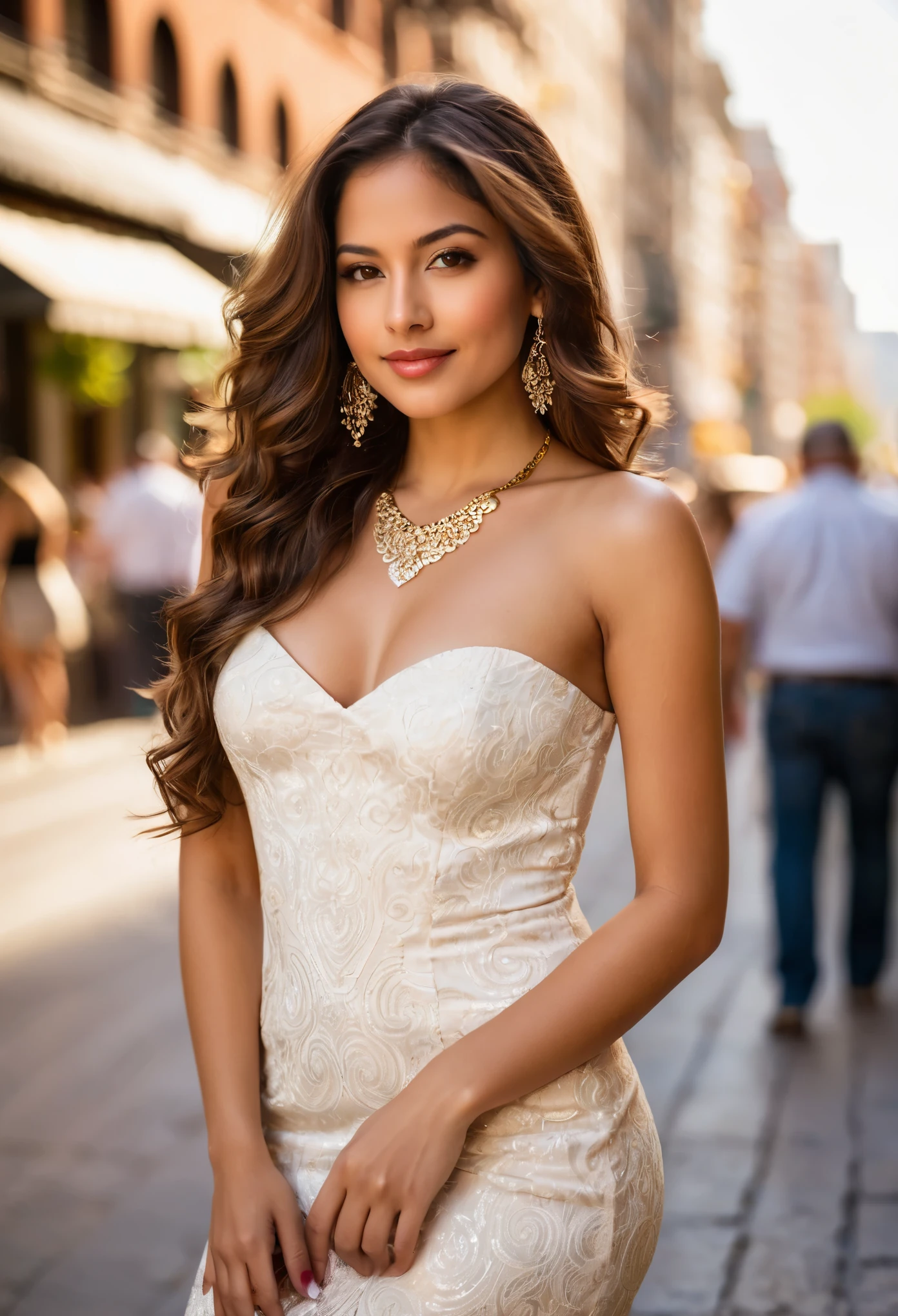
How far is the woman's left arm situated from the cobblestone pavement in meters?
2.24

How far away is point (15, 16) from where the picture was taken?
1576 centimetres

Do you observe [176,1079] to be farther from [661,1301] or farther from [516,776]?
[516,776]

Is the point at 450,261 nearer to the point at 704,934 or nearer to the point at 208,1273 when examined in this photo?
the point at 704,934

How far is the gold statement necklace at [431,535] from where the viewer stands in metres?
1.95

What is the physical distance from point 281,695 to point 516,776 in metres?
0.29

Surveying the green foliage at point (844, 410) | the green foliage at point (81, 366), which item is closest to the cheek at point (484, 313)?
the green foliage at point (81, 366)

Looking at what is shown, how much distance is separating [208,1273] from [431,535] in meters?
0.90

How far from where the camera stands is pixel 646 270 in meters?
48.8

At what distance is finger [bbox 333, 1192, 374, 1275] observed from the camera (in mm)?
1685

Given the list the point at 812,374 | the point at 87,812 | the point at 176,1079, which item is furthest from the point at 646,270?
the point at 812,374

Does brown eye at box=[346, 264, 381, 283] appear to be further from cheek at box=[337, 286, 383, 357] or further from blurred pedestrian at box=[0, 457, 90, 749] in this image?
blurred pedestrian at box=[0, 457, 90, 749]

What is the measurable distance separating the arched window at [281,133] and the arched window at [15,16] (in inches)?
316

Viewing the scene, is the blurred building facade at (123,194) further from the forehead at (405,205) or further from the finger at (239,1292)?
the finger at (239,1292)

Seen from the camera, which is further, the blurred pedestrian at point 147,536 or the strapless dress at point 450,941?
the blurred pedestrian at point 147,536
